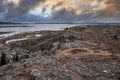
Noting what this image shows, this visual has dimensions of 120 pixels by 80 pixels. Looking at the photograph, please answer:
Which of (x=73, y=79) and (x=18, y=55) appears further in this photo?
(x=18, y=55)

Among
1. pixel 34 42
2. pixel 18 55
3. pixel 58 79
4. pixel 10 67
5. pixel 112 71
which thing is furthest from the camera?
pixel 34 42

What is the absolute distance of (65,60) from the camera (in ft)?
128

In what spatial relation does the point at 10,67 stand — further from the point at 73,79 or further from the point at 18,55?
the point at 18,55

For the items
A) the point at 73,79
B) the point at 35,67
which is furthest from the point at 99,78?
the point at 35,67

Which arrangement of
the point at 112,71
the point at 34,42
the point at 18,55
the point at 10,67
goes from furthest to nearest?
the point at 34,42 → the point at 18,55 → the point at 10,67 → the point at 112,71

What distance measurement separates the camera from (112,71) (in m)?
35.1

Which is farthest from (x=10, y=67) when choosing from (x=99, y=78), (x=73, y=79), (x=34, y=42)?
(x=34, y=42)

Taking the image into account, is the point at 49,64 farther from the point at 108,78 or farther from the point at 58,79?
the point at 108,78

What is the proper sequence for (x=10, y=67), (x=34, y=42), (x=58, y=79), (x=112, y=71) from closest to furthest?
1. (x=58, y=79)
2. (x=112, y=71)
3. (x=10, y=67)
4. (x=34, y=42)

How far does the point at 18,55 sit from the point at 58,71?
19070 mm

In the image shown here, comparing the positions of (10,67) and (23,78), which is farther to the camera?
(10,67)

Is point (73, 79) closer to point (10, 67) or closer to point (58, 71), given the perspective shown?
point (58, 71)

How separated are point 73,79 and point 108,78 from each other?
456cm

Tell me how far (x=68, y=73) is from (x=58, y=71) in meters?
1.44
